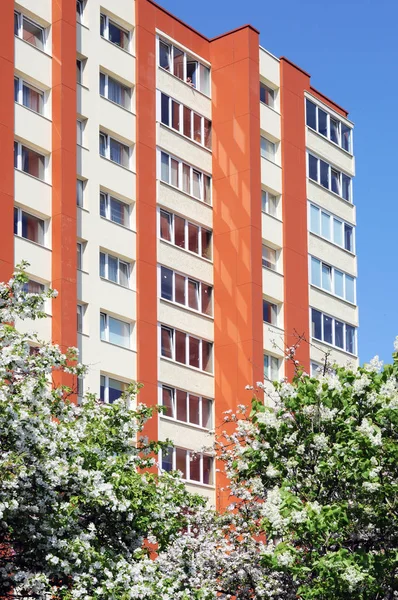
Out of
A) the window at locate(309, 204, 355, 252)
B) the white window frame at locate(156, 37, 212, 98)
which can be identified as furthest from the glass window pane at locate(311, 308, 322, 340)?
the white window frame at locate(156, 37, 212, 98)

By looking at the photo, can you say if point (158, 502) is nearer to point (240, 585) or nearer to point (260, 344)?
point (240, 585)

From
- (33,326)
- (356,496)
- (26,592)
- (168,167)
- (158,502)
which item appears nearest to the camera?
(26,592)

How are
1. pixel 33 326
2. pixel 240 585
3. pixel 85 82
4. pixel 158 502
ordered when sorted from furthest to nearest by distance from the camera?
pixel 85 82, pixel 33 326, pixel 240 585, pixel 158 502

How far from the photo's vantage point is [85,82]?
150 feet

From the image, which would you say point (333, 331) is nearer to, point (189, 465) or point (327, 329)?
point (327, 329)

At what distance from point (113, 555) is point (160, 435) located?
68.9 ft

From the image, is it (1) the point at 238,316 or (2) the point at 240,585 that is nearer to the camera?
(2) the point at 240,585

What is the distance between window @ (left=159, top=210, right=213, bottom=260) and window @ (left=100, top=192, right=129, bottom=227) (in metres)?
2.26

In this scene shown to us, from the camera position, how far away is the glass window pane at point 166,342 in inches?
1889

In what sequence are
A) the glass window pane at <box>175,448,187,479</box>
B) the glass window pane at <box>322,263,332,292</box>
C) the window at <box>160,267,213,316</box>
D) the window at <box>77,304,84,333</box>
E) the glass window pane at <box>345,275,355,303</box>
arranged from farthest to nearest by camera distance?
the glass window pane at <box>345,275,355,303</box>
the glass window pane at <box>322,263,332,292</box>
the window at <box>160,267,213,316</box>
the glass window pane at <box>175,448,187,479</box>
the window at <box>77,304,84,333</box>

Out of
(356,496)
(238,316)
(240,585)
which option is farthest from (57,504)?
(238,316)

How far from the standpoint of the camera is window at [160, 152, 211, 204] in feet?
163

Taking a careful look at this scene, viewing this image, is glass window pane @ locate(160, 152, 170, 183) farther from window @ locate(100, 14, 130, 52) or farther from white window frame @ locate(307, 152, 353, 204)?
white window frame @ locate(307, 152, 353, 204)

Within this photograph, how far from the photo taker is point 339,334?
57.3 metres
